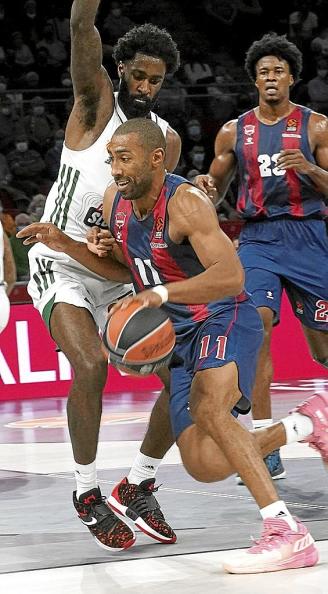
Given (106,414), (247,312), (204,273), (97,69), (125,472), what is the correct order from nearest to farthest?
(204,273) < (247,312) < (97,69) < (125,472) < (106,414)

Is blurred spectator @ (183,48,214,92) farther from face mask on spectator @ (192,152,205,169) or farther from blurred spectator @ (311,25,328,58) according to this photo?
face mask on spectator @ (192,152,205,169)

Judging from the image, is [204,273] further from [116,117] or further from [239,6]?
[239,6]

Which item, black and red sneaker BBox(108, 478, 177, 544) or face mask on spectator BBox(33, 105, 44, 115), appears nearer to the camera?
black and red sneaker BBox(108, 478, 177, 544)

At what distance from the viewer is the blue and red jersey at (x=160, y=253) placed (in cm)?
450

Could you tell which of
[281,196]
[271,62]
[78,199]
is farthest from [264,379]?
[271,62]

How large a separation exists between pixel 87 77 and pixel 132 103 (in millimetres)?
238

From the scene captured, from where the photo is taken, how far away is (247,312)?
4.62 meters

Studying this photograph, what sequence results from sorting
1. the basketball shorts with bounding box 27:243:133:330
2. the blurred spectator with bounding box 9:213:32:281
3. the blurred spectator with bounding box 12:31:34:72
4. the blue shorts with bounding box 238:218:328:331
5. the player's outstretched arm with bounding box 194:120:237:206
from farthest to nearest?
the blurred spectator with bounding box 12:31:34:72, the blurred spectator with bounding box 9:213:32:281, the player's outstretched arm with bounding box 194:120:237:206, the blue shorts with bounding box 238:218:328:331, the basketball shorts with bounding box 27:243:133:330

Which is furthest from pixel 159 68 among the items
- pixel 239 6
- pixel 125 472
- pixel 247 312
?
pixel 239 6

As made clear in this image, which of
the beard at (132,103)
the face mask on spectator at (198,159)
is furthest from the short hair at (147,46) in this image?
the face mask on spectator at (198,159)

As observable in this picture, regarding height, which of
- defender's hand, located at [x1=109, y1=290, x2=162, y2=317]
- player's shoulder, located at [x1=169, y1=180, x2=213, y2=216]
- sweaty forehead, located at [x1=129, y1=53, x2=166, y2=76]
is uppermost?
sweaty forehead, located at [x1=129, y1=53, x2=166, y2=76]

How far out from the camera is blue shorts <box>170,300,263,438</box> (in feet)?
14.6

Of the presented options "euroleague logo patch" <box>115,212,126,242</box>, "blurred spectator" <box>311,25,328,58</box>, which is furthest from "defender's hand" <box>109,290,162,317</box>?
"blurred spectator" <box>311,25,328,58</box>

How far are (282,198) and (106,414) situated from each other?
298 centimetres
